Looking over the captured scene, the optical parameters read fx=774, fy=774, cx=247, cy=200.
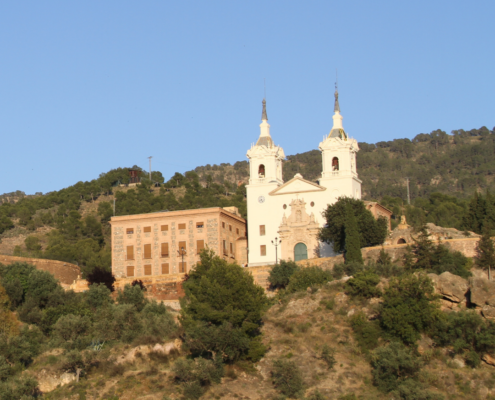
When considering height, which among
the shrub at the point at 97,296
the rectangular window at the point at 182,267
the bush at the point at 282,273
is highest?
the rectangular window at the point at 182,267

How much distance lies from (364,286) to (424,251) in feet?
24.7

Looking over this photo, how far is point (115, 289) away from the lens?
60438mm

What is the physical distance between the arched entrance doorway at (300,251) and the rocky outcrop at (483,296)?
1923 cm

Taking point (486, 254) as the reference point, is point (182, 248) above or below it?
above

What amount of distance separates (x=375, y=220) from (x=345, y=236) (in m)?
3.85

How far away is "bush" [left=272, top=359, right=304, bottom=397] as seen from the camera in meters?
39.7

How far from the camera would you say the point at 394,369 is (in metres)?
40.1

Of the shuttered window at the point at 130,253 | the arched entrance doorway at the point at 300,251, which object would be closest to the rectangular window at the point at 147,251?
the shuttered window at the point at 130,253

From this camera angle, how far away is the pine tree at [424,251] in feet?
176

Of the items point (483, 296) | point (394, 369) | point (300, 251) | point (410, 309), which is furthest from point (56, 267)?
point (483, 296)

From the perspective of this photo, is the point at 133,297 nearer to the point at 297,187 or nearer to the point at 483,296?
the point at 297,187

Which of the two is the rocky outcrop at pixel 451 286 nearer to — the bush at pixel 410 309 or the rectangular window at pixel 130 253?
the bush at pixel 410 309

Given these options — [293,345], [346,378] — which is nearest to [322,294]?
[293,345]

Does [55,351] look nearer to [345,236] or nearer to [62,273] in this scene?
[62,273]
